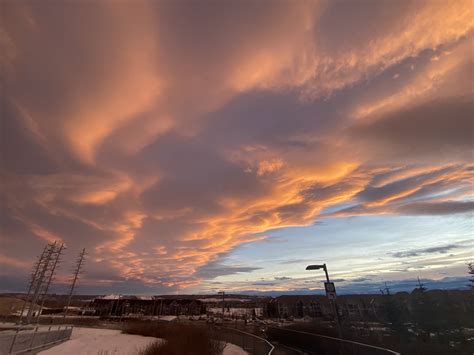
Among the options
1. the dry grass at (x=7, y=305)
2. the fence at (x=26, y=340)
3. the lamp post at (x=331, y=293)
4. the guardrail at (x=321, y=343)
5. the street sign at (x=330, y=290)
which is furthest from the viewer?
the dry grass at (x=7, y=305)

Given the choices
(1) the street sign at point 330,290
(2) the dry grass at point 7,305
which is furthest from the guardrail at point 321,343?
(2) the dry grass at point 7,305

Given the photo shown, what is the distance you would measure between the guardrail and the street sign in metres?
2.40

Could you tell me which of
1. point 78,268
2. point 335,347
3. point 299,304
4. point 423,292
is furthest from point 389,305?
point 299,304

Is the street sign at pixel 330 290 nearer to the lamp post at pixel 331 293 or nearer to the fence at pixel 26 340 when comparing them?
the lamp post at pixel 331 293

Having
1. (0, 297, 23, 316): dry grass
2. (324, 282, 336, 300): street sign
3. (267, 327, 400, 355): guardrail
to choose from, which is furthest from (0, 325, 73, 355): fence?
(0, 297, 23, 316): dry grass

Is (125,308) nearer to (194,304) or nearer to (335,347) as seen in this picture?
(194,304)

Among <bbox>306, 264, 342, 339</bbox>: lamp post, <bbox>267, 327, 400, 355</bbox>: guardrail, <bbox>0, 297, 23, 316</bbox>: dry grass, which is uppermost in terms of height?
<bbox>0, 297, 23, 316</bbox>: dry grass

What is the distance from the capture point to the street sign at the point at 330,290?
15234mm

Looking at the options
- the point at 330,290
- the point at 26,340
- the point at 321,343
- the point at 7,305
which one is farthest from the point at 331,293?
the point at 7,305

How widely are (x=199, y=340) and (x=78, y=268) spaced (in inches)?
2596

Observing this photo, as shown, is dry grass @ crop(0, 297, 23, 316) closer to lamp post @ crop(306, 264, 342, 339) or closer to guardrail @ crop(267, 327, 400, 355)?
guardrail @ crop(267, 327, 400, 355)

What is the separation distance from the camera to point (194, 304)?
119688 mm

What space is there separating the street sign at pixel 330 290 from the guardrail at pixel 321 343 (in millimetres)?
2398

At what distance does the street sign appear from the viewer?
50.0 ft
